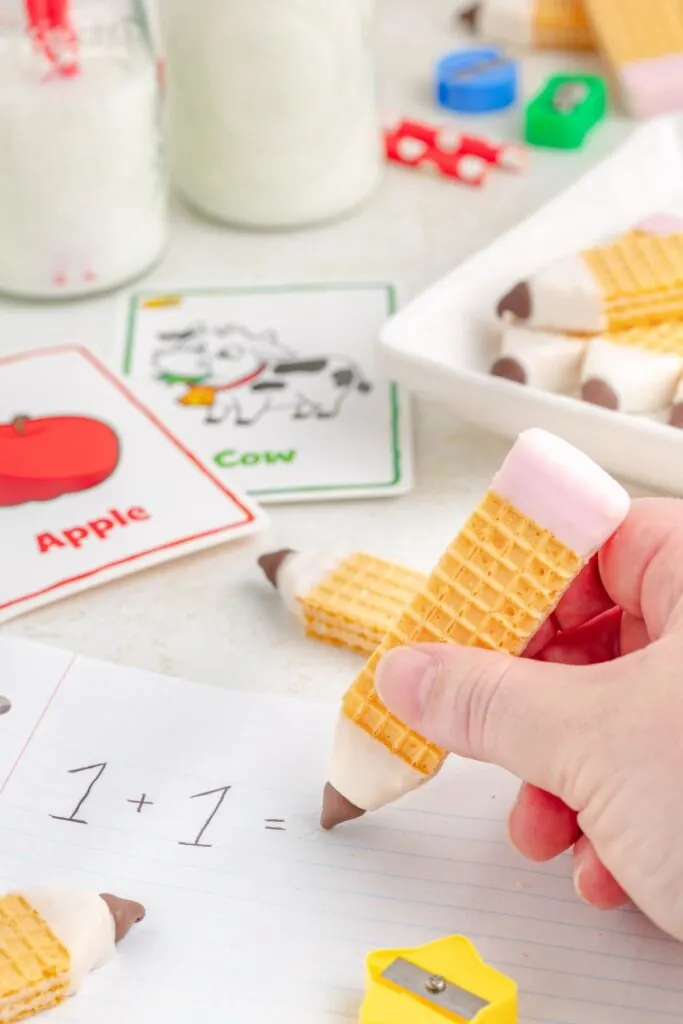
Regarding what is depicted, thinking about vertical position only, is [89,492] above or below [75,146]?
below

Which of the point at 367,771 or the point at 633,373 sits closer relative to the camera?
the point at 367,771

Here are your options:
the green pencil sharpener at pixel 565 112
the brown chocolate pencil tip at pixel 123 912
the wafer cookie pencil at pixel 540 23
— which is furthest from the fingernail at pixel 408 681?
the wafer cookie pencil at pixel 540 23

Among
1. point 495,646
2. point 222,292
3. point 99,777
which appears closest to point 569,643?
point 495,646

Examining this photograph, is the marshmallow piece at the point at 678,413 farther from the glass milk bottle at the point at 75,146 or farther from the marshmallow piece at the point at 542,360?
the glass milk bottle at the point at 75,146

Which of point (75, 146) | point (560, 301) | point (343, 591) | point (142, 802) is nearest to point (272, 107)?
point (75, 146)

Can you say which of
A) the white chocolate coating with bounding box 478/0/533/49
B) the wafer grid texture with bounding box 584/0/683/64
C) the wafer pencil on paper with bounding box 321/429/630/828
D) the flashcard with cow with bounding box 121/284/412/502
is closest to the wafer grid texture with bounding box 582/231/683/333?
the flashcard with cow with bounding box 121/284/412/502

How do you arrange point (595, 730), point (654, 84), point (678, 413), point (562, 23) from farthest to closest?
point (562, 23), point (654, 84), point (678, 413), point (595, 730)

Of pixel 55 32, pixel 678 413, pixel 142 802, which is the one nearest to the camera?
pixel 142 802

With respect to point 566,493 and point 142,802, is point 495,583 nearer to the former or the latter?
point 566,493
